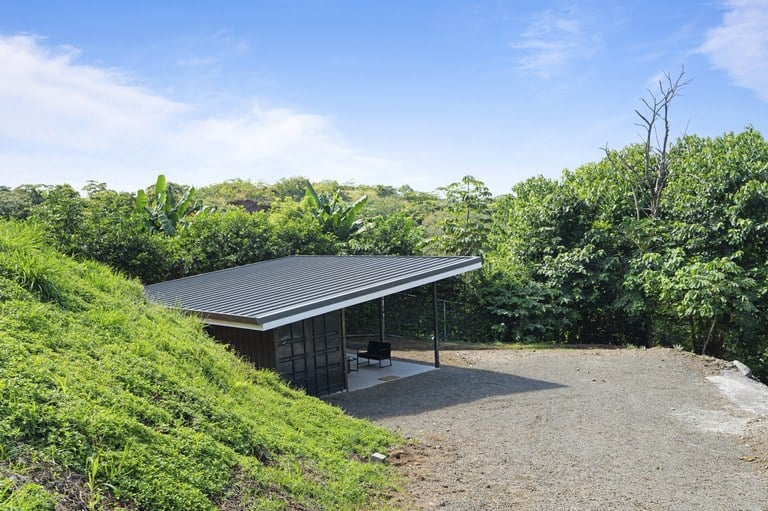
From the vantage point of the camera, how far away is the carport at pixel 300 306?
9.84 metres

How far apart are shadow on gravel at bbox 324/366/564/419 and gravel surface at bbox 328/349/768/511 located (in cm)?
2

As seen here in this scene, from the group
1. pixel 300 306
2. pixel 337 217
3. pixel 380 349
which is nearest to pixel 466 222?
pixel 337 217

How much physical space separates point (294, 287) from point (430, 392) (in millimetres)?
3475

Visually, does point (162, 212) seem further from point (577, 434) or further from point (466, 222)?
point (577, 434)

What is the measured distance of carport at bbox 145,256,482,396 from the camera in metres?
9.84

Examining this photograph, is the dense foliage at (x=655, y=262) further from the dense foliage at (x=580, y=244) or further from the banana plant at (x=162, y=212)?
the banana plant at (x=162, y=212)

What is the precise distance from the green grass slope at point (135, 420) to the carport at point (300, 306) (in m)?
1.60

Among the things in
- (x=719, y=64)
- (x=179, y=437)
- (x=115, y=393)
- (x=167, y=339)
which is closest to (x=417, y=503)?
(x=179, y=437)

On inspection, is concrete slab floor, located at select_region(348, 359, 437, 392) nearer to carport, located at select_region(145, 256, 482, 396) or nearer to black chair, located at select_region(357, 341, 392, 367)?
black chair, located at select_region(357, 341, 392, 367)

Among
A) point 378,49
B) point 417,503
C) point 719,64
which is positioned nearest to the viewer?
point 417,503

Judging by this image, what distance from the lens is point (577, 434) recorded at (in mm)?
8523

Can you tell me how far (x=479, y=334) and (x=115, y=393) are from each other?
14655mm

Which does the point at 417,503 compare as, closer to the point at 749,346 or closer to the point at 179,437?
the point at 179,437

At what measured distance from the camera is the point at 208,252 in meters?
16.9
